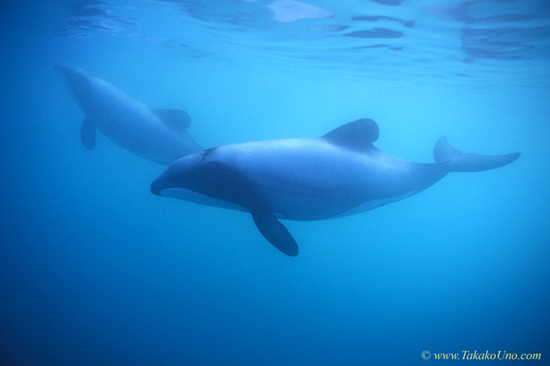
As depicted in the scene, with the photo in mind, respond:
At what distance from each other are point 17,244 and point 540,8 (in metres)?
26.3

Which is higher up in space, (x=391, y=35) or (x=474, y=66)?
(x=474, y=66)

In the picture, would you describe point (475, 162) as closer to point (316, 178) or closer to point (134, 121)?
point (316, 178)

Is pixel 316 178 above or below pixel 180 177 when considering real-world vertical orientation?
above

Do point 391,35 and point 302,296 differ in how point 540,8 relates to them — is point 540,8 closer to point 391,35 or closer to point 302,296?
point 391,35

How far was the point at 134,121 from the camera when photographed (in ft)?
30.9

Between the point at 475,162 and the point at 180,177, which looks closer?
the point at 180,177

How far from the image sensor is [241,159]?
4.65 meters

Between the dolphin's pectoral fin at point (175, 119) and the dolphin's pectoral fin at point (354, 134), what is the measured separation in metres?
5.35

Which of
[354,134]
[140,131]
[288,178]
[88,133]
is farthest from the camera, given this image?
[88,133]

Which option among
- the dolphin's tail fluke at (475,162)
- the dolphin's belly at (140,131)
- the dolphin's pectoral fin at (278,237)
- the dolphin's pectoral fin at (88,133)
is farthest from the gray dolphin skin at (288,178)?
the dolphin's pectoral fin at (88,133)

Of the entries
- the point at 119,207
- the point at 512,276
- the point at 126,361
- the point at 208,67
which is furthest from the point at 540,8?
the point at 119,207

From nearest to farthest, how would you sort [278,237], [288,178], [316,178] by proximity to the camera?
1. [278,237]
2. [288,178]
3. [316,178]

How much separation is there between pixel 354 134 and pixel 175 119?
5.92 metres

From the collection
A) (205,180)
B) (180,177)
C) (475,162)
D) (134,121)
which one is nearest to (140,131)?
(134,121)
